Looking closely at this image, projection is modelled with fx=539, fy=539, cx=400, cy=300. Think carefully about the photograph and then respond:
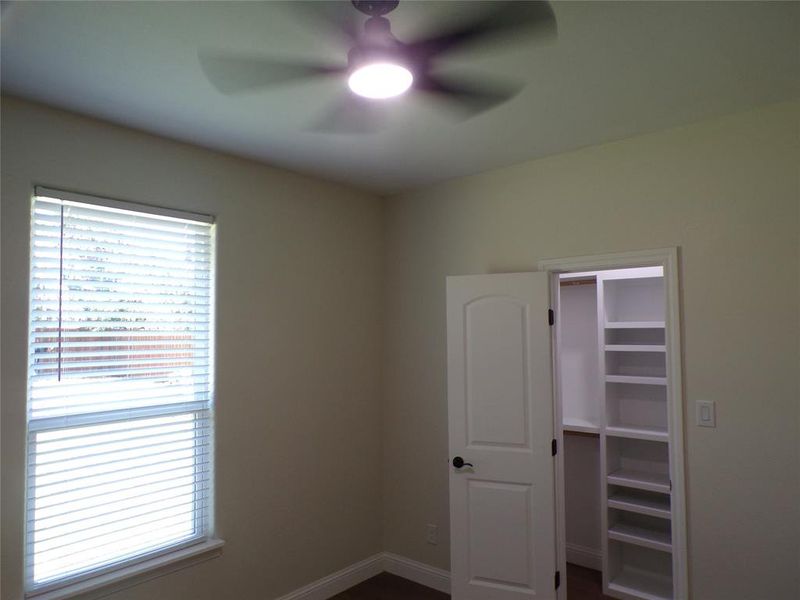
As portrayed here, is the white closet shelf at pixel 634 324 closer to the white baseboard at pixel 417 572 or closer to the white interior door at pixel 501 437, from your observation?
the white interior door at pixel 501 437

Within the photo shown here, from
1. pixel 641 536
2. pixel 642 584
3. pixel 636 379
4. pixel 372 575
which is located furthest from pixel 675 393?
pixel 372 575

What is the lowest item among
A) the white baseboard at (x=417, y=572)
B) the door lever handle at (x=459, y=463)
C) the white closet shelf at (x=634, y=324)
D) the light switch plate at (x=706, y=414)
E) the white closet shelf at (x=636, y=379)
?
the white baseboard at (x=417, y=572)

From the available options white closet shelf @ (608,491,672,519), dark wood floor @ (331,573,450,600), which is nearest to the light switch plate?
white closet shelf @ (608,491,672,519)

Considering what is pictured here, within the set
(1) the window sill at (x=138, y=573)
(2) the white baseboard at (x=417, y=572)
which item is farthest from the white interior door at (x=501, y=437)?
(1) the window sill at (x=138, y=573)

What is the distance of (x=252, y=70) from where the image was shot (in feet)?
6.84

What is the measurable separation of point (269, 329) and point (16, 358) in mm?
1311

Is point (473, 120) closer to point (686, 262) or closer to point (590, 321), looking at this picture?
point (686, 262)

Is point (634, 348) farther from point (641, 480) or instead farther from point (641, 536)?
point (641, 536)

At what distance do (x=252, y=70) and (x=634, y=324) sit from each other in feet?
9.49

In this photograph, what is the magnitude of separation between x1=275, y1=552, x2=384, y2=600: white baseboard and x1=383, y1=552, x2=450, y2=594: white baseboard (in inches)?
2.8

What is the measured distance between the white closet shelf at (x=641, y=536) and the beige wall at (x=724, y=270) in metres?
0.82

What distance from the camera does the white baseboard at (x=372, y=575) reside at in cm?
347

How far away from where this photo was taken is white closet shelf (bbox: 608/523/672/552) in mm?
3410

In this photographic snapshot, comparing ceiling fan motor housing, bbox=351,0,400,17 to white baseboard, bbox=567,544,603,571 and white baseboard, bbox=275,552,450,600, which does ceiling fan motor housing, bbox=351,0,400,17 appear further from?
white baseboard, bbox=567,544,603,571
